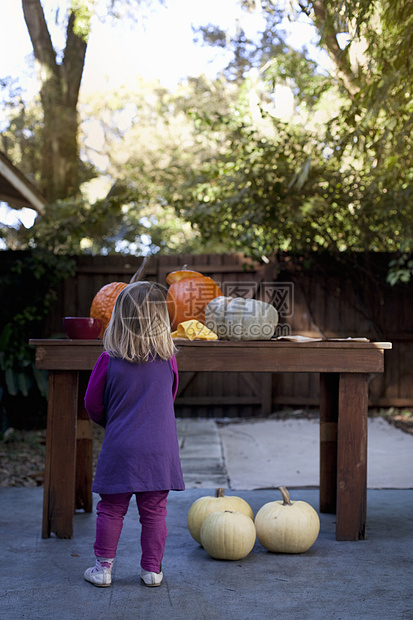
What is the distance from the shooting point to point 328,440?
3.11 metres

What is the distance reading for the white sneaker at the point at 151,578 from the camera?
84.9 inches

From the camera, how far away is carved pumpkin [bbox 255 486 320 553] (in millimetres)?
2500

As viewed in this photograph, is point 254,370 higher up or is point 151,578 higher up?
point 254,370

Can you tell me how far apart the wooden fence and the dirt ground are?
0.15 meters

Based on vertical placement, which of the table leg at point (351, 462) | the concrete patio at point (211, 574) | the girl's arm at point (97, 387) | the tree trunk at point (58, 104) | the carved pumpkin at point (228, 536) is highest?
the tree trunk at point (58, 104)

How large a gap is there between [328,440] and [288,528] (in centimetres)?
71

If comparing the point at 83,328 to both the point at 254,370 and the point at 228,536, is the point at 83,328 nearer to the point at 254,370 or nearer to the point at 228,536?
the point at 254,370

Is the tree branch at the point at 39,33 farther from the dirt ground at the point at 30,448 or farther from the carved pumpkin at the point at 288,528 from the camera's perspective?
the carved pumpkin at the point at 288,528

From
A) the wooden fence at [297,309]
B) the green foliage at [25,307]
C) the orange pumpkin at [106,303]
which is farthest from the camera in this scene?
the wooden fence at [297,309]

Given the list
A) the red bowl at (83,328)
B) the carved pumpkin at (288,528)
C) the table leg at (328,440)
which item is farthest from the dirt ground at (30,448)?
the carved pumpkin at (288,528)

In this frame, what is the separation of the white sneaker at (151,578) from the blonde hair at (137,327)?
2.53 feet

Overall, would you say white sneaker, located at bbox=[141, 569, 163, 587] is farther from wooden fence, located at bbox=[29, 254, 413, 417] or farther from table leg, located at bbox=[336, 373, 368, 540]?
wooden fence, located at bbox=[29, 254, 413, 417]

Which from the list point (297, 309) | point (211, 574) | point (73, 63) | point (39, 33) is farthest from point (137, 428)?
point (73, 63)

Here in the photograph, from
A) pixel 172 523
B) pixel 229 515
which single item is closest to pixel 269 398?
pixel 172 523
